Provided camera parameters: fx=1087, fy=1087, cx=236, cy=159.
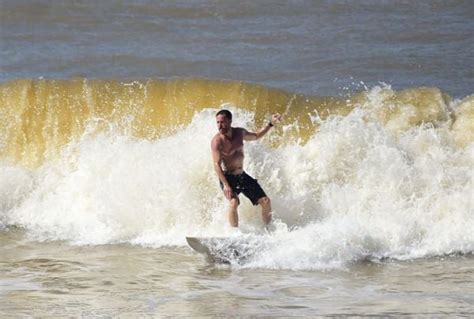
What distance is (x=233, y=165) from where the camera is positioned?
10.1 meters

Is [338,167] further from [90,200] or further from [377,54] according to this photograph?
[377,54]

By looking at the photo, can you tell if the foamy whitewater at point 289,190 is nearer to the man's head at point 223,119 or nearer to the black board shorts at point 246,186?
the black board shorts at point 246,186

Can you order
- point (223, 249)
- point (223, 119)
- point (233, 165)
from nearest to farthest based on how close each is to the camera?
1. point (223, 249)
2. point (223, 119)
3. point (233, 165)

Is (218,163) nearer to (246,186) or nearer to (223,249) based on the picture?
(246,186)

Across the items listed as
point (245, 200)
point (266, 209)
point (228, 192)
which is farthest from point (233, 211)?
point (245, 200)

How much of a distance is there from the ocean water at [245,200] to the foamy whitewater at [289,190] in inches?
0.7

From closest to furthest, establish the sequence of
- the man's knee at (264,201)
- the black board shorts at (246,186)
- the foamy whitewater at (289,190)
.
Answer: the black board shorts at (246,186) → the man's knee at (264,201) → the foamy whitewater at (289,190)

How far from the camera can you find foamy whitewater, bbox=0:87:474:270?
1047 centimetres

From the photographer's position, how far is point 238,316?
7852 mm

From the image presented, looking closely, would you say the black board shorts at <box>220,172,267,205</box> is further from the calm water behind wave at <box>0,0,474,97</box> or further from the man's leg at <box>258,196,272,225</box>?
the calm water behind wave at <box>0,0,474,97</box>

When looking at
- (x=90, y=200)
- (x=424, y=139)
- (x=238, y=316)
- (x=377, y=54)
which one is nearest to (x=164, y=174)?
(x=90, y=200)

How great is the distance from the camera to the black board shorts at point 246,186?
1018 centimetres

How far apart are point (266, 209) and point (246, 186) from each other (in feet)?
1.02

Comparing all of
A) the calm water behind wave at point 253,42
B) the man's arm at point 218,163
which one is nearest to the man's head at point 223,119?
the man's arm at point 218,163
